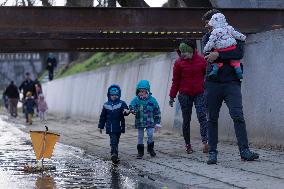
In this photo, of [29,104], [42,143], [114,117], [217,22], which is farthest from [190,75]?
[29,104]

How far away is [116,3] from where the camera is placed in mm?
23094

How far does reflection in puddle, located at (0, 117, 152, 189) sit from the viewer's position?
27.0 feet

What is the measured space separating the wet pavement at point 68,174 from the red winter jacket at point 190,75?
72.5 inches

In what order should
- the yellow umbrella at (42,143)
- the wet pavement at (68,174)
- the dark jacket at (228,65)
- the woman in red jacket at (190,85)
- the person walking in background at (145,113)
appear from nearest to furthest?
the wet pavement at (68,174), the dark jacket at (228,65), the yellow umbrella at (42,143), the person walking in background at (145,113), the woman in red jacket at (190,85)

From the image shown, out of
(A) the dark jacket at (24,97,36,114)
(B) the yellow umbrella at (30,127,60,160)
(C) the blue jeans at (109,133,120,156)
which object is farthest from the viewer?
(A) the dark jacket at (24,97,36,114)

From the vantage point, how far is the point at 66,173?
9.44 metres

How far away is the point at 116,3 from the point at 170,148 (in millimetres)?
11257

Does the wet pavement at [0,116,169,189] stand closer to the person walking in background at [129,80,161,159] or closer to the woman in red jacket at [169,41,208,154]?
the person walking in background at [129,80,161,159]

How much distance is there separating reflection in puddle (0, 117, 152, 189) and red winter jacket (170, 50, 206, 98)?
6.01 ft

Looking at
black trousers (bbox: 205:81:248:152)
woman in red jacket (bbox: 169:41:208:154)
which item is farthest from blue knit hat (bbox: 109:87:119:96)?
black trousers (bbox: 205:81:248:152)

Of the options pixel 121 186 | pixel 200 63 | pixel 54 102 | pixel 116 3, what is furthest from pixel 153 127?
pixel 54 102

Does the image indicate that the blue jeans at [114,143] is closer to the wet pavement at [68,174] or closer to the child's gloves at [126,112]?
the wet pavement at [68,174]

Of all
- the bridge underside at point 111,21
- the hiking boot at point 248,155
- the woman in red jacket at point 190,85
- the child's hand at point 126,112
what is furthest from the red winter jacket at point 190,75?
the bridge underside at point 111,21

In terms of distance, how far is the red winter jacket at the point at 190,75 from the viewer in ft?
37.2
